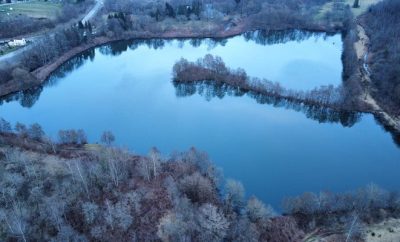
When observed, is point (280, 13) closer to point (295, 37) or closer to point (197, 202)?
point (295, 37)

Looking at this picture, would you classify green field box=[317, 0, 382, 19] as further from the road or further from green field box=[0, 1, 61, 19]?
green field box=[0, 1, 61, 19]

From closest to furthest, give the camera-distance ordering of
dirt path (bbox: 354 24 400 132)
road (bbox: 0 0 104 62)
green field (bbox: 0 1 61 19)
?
1. dirt path (bbox: 354 24 400 132)
2. road (bbox: 0 0 104 62)
3. green field (bbox: 0 1 61 19)

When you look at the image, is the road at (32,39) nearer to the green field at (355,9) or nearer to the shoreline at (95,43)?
the shoreline at (95,43)

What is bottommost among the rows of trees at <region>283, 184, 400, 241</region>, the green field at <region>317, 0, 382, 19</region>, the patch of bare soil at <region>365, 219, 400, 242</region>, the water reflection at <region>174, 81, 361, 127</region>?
the patch of bare soil at <region>365, 219, 400, 242</region>

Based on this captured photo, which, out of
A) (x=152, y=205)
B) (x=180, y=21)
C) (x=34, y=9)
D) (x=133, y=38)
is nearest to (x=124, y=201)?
(x=152, y=205)

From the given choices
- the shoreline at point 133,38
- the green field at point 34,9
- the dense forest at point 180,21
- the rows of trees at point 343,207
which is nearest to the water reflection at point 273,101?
the shoreline at point 133,38

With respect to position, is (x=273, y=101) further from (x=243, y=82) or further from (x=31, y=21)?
(x=31, y=21)

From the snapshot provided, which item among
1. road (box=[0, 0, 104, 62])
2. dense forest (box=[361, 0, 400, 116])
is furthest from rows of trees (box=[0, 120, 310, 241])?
road (box=[0, 0, 104, 62])
